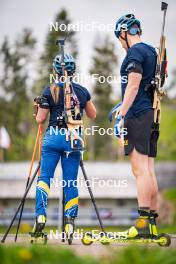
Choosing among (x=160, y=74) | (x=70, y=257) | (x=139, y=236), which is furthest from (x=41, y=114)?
(x=70, y=257)

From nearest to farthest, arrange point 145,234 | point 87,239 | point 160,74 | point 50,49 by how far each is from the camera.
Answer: point 145,234
point 87,239
point 160,74
point 50,49

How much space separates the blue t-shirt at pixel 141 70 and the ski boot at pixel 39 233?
4.52ft

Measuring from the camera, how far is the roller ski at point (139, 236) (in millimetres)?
9250

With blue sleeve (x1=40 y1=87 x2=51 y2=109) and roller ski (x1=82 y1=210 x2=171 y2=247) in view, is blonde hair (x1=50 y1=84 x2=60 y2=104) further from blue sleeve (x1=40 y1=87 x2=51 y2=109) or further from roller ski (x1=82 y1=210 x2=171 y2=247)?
roller ski (x1=82 y1=210 x2=171 y2=247)

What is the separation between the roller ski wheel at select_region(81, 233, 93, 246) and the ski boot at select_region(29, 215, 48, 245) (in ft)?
1.60

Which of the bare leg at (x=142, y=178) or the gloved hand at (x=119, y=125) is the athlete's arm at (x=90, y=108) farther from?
the bare leg at (x=142, y=178)

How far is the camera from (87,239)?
9484 mm

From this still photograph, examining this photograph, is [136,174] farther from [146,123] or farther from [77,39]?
[77,39]

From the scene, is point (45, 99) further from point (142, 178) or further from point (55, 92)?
point (142, 178)

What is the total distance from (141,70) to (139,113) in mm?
397

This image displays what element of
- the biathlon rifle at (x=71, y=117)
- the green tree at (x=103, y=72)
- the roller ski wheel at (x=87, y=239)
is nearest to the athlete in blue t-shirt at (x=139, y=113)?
the roller ski wheel at (x=87, y=239)

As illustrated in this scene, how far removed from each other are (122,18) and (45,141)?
1.54m

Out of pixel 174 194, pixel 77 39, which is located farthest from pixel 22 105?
pixel 174 194

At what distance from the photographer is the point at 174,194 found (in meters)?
60.7
